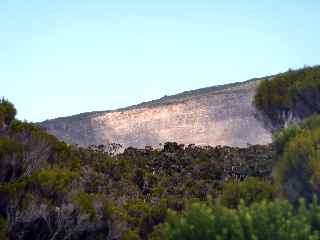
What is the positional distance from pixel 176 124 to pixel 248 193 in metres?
49.3

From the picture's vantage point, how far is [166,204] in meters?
21.7

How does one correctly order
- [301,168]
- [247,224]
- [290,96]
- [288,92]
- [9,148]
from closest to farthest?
[247,224] < [301,168] < [9,148] < [290,96] < [288,92]

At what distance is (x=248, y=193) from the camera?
18.8 metres

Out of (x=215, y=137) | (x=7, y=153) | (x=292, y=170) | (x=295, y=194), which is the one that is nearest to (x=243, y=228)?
(x=295, y=194)

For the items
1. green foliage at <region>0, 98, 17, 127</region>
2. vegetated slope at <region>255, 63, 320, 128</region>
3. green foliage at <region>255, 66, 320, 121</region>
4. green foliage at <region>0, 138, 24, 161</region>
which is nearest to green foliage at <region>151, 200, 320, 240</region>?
green foliage at <region>0, 138, 24, 161</region>

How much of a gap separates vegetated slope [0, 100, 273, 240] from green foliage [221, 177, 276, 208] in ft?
0.23

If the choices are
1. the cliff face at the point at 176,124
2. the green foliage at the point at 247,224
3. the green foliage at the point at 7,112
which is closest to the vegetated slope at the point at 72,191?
the green foliage at the point at 7,112

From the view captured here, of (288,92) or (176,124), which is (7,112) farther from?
(176,124)

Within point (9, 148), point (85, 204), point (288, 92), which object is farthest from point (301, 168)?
point (288, 92)

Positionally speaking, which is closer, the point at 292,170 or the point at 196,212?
the point at 196,212

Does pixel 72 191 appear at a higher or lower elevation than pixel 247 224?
higher

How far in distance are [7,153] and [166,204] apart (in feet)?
16.9

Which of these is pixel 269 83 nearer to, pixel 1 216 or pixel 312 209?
pixel 1 216

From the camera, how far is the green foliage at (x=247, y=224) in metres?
10.9
